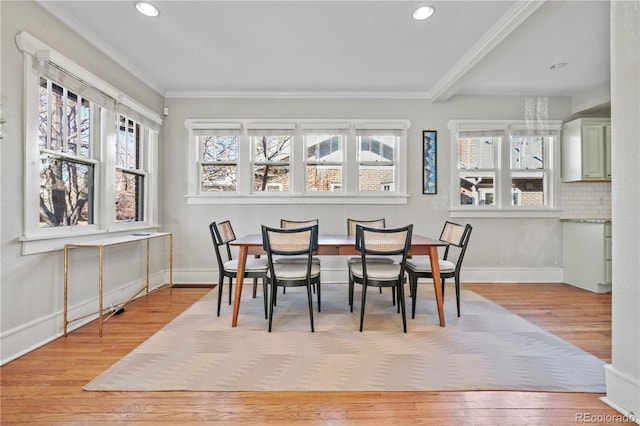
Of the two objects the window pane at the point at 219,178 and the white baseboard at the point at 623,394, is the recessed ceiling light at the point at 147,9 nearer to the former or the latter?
the window pane at the point at 219,178

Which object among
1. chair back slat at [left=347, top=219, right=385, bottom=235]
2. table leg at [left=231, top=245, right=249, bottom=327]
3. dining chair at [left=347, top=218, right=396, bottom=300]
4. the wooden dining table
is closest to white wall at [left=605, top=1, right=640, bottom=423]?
the wooden dining table

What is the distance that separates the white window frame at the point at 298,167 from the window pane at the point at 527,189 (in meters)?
1.59

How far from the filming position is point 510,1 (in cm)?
234

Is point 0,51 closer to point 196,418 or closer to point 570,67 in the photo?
point 196,418

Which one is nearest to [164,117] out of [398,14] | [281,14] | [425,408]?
[281,14]

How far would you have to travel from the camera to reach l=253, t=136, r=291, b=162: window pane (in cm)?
434

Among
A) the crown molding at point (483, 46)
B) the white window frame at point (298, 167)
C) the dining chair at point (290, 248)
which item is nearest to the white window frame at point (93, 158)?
the white window frame at point (298, 167)

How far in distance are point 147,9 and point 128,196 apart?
201 centimetres

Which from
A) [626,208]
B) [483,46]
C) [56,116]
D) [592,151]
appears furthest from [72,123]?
[592,151]

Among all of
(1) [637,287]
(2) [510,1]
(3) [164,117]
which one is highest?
(2) [510,1]

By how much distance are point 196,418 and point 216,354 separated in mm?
659

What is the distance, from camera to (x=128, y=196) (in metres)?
3.60

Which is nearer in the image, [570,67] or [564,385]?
[564,385]

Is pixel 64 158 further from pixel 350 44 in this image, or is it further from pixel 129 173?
pixel 350 44
